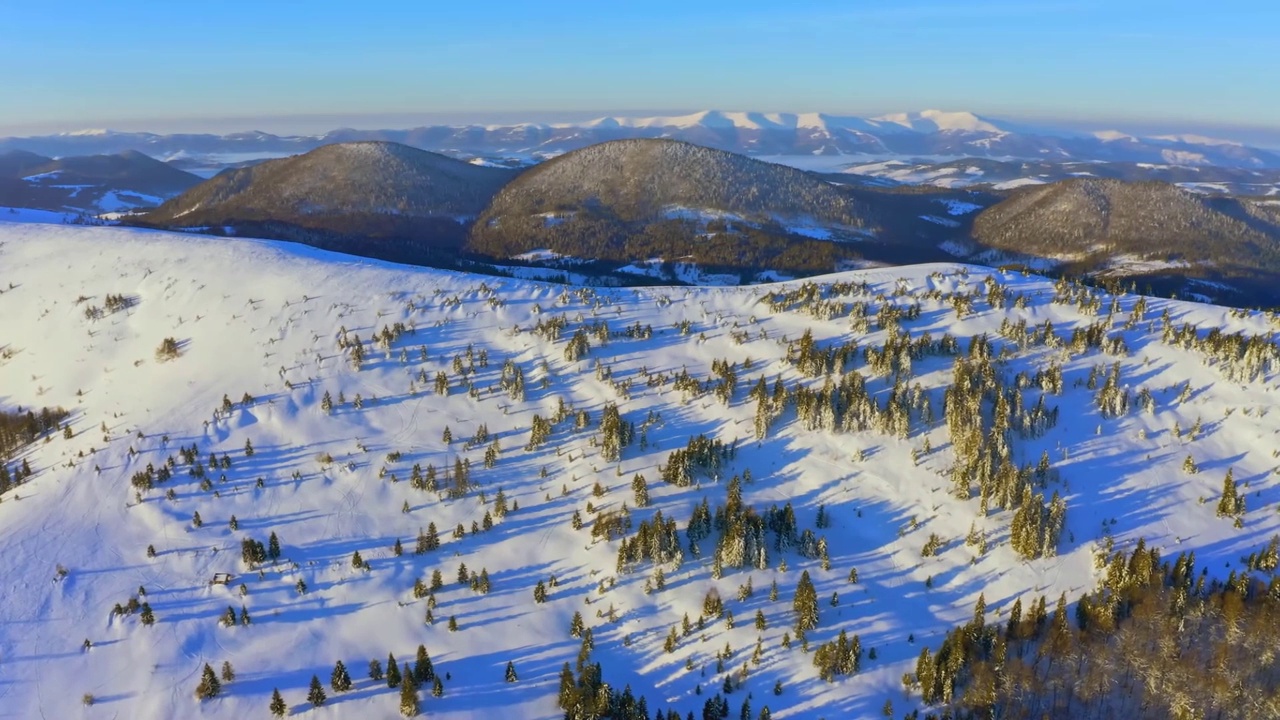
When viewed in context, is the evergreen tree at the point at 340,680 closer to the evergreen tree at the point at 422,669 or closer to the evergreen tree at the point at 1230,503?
the evergreen tree at the point at 422,669

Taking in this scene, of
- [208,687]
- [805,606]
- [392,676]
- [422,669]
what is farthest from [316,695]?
[805,606]

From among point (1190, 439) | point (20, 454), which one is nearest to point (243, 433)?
point (20, 454)

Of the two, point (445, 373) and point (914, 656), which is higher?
point (445, 373)

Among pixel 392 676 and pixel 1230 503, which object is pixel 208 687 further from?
pixel 1230 503

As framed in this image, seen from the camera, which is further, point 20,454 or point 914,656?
point 20,454

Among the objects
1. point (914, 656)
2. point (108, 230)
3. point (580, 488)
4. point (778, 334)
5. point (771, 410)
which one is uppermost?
point (108, 230)

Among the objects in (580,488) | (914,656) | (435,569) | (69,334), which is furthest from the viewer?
(69,334)

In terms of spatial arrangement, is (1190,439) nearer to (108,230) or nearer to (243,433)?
(243,433)

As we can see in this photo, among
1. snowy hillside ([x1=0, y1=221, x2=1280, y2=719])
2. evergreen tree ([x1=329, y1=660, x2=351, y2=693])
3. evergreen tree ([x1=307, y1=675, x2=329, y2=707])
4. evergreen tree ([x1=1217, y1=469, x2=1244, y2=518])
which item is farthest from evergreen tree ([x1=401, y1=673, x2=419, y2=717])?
evergreen tree ([x1=1217, y1=469, x2=1244, y2=518])

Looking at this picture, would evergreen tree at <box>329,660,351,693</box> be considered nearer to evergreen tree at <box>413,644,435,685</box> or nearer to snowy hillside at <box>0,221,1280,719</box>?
snowy hillside at <box>0,221,1280,719</box>
